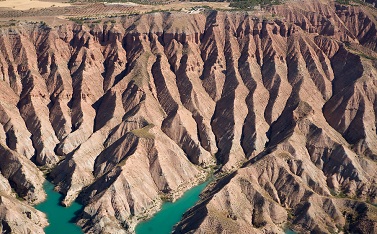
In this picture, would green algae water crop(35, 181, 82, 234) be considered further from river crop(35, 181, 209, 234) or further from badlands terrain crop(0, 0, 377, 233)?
badlands terrain crop(0, 0, 377, 233)

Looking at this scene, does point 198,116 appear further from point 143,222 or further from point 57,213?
point 57,213

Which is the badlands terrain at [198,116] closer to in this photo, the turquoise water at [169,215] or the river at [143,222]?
the river at [143,222]

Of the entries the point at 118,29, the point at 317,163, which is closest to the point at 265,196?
the point at 317,163

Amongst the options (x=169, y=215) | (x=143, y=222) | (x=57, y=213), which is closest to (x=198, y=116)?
(x=169, y=215)

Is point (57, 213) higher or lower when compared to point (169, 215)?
lower

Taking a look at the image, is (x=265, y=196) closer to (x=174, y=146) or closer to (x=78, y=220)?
(x=174, y=146)

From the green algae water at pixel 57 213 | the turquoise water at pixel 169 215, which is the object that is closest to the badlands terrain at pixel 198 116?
the green algae water at pixel 57 213
